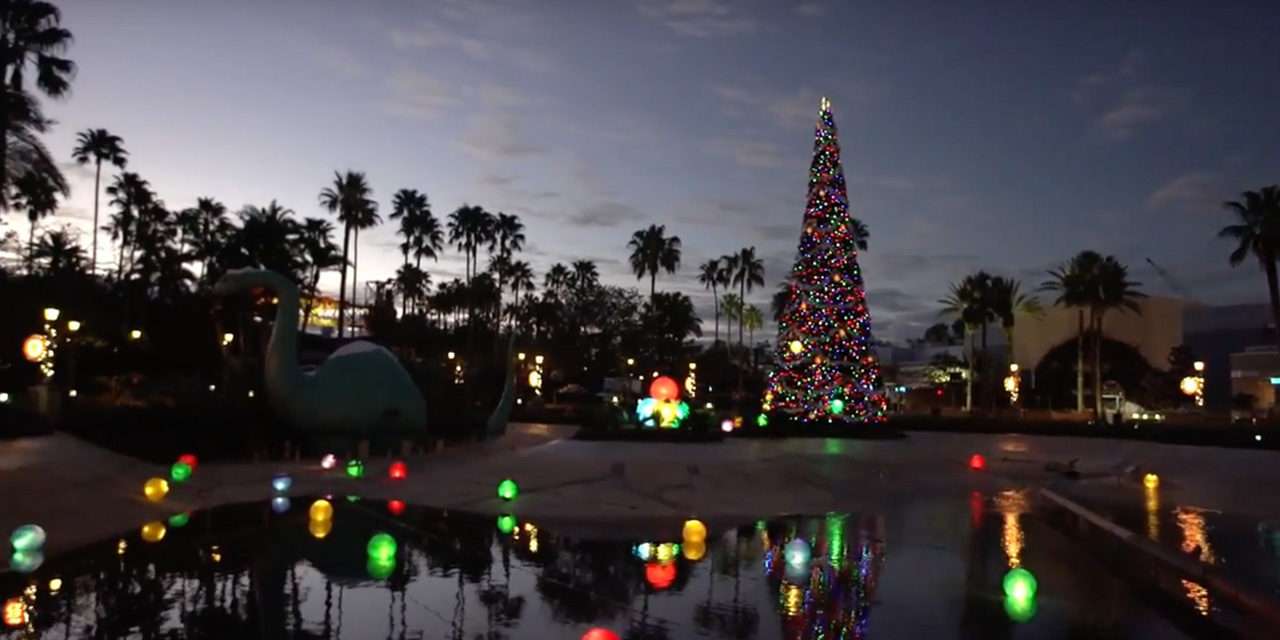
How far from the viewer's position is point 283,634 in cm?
832

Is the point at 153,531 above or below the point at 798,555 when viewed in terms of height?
below

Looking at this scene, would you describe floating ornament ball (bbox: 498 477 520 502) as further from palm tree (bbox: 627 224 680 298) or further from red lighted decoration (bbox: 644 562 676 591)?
palm tree (bbox: 627 224 680 298)

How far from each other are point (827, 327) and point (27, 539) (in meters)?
26.2

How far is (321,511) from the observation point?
1562 cm

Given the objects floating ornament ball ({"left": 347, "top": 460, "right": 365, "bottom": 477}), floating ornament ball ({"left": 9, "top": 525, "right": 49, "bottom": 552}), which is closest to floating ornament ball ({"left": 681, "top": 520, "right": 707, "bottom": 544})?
floating ornament ball ({"left": 9, "top": 525, "right": 49, "bottom": 552})

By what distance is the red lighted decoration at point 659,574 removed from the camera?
34.9ft

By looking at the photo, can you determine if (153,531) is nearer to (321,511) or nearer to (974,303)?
(321,511)

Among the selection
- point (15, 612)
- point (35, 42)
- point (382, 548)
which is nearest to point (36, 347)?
point (35, 42)

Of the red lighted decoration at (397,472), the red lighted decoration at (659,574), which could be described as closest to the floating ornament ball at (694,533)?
the red lighted decoration at (659,574)

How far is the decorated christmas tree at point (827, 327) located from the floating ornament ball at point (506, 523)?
1964cm

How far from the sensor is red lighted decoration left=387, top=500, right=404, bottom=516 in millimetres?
16356

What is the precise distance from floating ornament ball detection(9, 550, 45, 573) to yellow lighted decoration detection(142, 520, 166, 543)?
1.60 metres

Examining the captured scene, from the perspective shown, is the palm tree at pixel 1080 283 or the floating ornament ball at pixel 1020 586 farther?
the palm tree at pixel 1080 283

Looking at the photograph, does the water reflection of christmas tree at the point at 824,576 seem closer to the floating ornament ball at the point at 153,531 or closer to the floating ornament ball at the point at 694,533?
the floating ornament ball at the point at 694,533
